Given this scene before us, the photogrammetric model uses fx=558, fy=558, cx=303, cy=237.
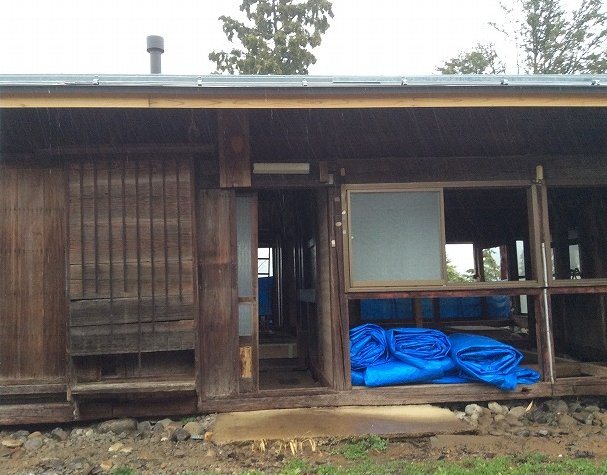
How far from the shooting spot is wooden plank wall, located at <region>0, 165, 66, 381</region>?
5391 mm

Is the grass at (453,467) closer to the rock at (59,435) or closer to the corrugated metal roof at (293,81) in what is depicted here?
the rock at (59,435)

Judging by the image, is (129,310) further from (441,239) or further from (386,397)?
(441,239)

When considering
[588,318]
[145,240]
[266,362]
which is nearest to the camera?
[145,240]

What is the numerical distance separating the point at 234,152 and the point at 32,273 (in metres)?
2.30

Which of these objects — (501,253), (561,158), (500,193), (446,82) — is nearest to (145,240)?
(446,82)

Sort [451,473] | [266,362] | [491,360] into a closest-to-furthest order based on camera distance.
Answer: [451,473]
[491,360]
[266,362]

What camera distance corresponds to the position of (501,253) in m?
12.5

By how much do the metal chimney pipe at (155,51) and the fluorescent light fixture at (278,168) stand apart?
7.91ft

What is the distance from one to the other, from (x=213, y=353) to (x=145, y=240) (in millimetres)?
1309

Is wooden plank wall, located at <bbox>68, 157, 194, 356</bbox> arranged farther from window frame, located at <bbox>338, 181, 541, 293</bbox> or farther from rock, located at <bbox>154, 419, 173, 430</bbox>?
window frame, located at <bbox>338, 181, 541, 293</bbox>

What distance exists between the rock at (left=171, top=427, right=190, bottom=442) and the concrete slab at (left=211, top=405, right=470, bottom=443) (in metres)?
0.26

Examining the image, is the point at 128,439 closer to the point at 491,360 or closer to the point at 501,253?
the point at 491,360

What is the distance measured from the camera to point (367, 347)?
5.88 m

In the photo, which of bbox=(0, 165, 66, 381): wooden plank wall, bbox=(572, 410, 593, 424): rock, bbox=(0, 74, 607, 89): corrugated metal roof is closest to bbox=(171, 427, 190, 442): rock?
bbox=(0, 165, 66, 381): wooden plank wall
